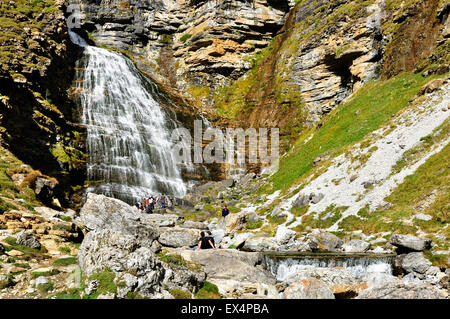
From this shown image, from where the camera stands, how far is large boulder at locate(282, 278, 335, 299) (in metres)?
8.54

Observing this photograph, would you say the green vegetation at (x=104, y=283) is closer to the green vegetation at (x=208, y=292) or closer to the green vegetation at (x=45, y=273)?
the green vegetation at (x=45, y=273)

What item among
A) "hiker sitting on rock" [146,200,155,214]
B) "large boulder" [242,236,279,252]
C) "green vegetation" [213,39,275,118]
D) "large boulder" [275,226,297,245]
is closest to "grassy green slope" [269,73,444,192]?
"large boulder" [275,226,297,245]

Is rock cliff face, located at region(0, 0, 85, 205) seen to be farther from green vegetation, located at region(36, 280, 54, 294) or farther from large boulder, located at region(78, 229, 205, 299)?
Result: green vegetation, located at region(36, 280, 54, 294)

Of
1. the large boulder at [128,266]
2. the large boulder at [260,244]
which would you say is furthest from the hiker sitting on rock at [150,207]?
the large boulder at [128,266]

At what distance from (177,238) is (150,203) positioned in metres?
12.8

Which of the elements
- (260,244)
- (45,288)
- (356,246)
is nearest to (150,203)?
(260,244)

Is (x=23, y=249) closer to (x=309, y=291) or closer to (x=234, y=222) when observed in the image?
(x=309, y=291)

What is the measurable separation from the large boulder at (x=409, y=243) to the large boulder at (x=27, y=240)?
14.5 m

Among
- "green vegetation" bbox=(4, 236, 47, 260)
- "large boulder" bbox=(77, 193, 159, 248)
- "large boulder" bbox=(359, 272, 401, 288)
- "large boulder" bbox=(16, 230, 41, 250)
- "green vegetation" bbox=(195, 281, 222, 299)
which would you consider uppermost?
"large boulder" bbox=(77, 193, 159, 248)

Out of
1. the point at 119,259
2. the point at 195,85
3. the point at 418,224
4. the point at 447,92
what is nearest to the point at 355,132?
the point at 447,92

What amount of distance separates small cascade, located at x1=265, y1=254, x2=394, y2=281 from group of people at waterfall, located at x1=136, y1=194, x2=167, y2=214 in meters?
16.2

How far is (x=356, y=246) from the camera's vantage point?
1537cm

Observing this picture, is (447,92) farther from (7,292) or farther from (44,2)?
(44,2)

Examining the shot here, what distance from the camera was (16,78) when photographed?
29.1 meters
